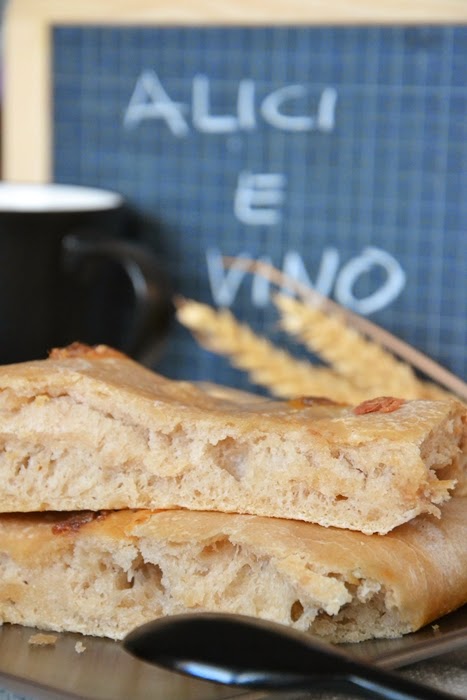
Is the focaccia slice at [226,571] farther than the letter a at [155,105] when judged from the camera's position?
No

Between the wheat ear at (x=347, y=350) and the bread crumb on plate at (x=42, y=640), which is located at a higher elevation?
the wheat ear at (x=347, y=350)

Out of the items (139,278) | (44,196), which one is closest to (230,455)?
(139,278)

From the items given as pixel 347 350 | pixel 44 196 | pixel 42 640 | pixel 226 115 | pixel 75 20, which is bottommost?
pixel 42 640

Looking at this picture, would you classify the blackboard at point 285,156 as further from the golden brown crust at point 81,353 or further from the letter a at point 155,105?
the golden brown crust at point 81,353

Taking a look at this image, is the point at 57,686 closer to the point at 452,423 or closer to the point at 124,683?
the point at 124,683

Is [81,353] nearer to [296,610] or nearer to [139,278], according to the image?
[296,610]

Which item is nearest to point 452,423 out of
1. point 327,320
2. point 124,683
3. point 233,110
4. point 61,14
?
point 124,683

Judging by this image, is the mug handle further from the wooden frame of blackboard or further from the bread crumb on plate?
the bread crumb on plate

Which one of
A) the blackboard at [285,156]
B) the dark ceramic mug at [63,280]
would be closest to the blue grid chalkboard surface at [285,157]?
the blackboard at [285,156]
